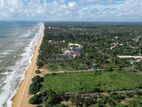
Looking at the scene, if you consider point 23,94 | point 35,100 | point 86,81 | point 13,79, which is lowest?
point 13,79

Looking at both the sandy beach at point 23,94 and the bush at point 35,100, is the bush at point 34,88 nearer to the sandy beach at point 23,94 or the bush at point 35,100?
the sandy beach at point 23,94

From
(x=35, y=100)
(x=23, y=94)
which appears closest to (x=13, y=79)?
(x=23, y=94)

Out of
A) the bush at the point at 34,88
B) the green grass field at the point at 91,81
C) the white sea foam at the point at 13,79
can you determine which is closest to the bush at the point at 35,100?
the white sea foam at the point at 13,79

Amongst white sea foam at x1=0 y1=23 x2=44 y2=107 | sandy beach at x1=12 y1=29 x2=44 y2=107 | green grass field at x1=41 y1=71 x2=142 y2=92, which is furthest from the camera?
green grass field at x1=41 y1=71 x2=142 y2=92

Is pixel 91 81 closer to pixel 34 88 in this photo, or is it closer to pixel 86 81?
pixel 86 81

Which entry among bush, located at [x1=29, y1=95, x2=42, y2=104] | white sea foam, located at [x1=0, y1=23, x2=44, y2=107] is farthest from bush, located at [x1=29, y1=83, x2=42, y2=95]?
bush, located at [x1=29, y1=95, x2=42, y2=104]

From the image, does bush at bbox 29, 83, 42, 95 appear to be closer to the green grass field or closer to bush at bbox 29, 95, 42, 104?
the green grass field

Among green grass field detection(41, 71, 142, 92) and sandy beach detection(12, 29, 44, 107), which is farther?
green grass field detection(41, 71, 142, 92)

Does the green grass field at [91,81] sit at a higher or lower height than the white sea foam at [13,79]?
higher

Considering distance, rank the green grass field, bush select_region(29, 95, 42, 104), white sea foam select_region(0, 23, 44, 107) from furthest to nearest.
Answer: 1. the green grass field
2. white sea foam select_region(0, 23, 44, 107)
3. bush select_region(29, 95, 42, 104)
